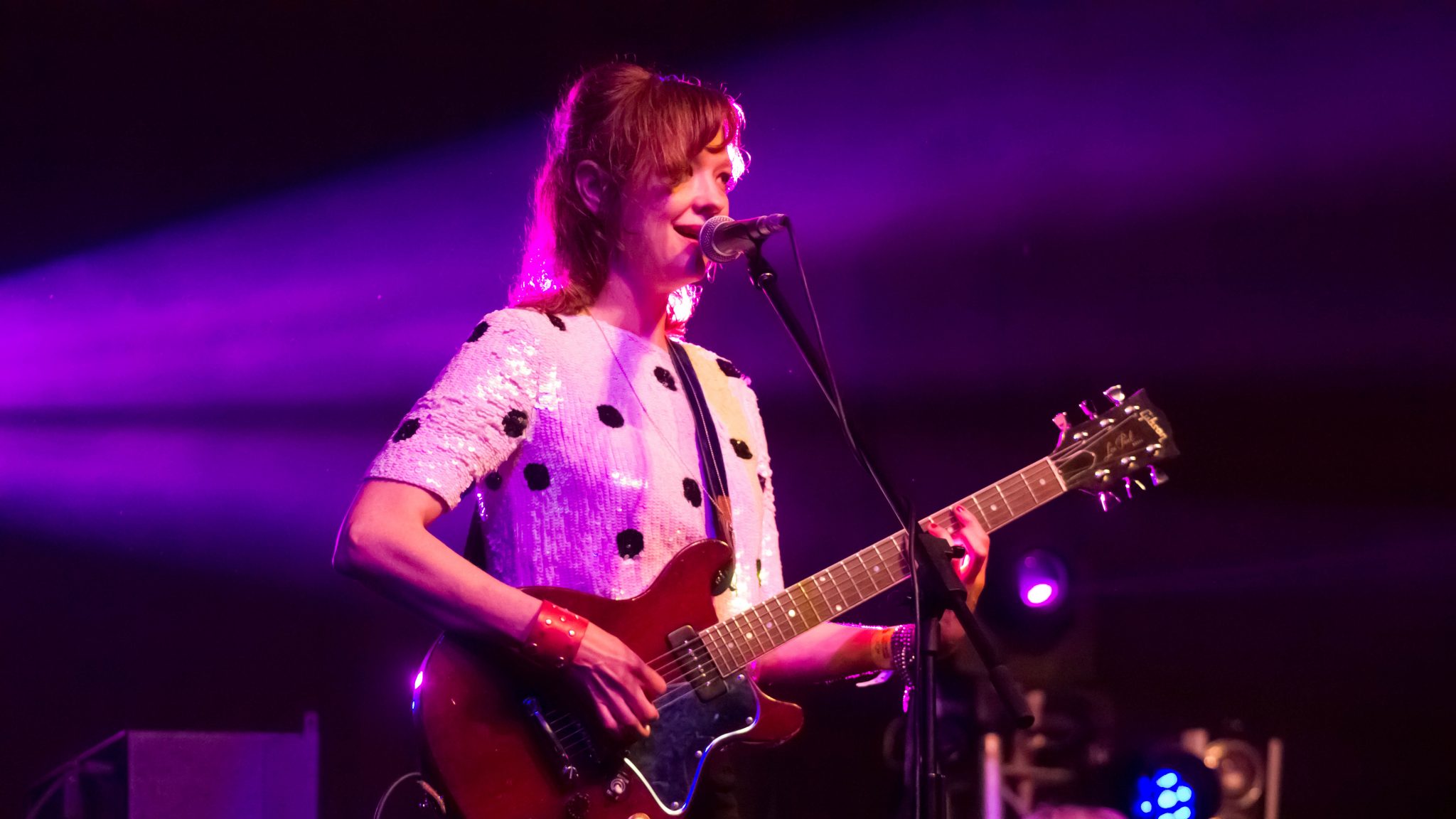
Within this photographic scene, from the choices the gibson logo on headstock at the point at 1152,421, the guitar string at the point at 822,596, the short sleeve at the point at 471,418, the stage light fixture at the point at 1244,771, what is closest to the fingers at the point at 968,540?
the guitar string at the point at 822,596

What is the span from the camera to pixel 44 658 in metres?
3.92

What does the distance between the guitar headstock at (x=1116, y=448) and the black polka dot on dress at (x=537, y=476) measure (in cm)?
120

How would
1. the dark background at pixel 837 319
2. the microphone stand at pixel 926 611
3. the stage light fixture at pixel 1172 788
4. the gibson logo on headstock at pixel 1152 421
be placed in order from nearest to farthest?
the microphone stand at pixel 926 611, the gibson logo on headstock at pixel 1152 421, the dark background at pixel 837 319, the stage light fixture at pixel 1172 788

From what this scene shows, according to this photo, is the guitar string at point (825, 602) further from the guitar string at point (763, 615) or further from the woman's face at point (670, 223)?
the woman's face at point (670, 223)

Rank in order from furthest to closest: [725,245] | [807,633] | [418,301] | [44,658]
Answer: [418,301]
[44,658]
[807,633]
[725,245]

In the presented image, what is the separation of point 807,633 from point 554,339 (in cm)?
87

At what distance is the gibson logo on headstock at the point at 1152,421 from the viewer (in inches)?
109

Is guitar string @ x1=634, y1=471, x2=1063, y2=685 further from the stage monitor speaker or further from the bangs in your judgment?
Result: the stage monitor speaker

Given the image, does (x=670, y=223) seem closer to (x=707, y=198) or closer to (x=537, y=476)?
(x=707, y=198)

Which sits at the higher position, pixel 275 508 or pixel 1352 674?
pixel 275 508

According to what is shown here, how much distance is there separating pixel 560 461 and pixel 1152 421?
1394 millimetres

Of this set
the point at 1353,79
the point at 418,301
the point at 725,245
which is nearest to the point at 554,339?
the point at 725,245

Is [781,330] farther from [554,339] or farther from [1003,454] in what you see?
[554,339]

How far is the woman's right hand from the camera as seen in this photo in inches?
82.3
